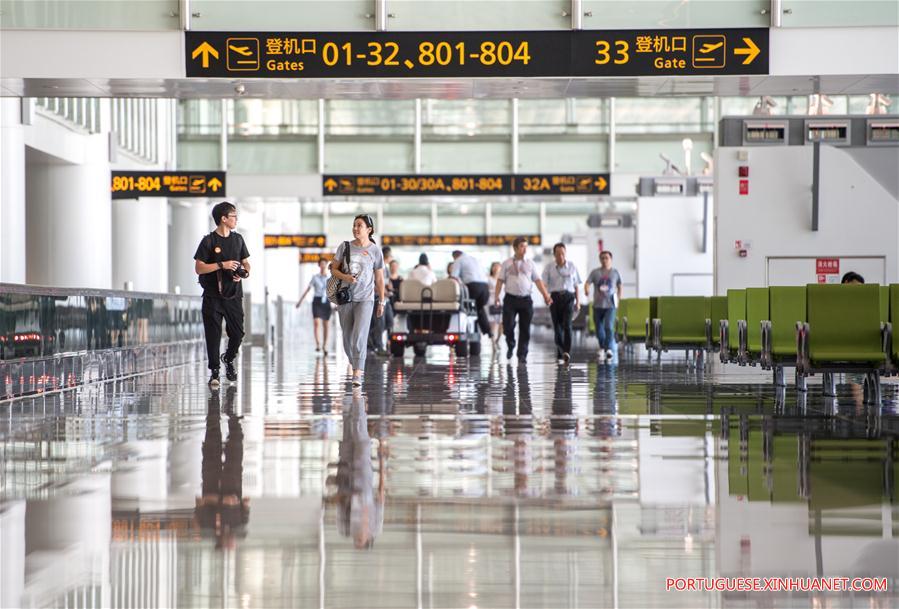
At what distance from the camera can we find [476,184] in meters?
26.5

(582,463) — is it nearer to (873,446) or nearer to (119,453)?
(873,446)

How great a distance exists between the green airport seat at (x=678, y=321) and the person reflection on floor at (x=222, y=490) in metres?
10.5

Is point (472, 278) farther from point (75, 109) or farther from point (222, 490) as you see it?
point (222, 490)

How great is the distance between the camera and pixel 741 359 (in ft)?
44.7

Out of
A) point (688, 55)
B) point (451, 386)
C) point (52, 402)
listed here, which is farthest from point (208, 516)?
point (688, 55)

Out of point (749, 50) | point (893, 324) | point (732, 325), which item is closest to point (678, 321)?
point (732, 325)

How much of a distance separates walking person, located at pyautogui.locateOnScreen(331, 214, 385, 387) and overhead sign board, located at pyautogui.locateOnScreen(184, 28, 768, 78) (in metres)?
2.34

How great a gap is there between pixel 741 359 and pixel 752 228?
4.68m

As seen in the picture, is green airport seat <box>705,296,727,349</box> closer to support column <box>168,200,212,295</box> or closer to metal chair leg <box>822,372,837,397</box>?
metal chair leg <box>822,372,837,397</box>

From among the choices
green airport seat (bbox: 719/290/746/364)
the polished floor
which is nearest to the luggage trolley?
green airport seat (bbox: 719/290/746/364)

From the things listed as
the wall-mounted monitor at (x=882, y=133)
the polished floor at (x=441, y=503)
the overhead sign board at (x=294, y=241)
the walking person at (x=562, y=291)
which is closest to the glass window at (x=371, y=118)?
the overhead sign board at (x=294, y=241)

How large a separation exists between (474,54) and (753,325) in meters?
4.44

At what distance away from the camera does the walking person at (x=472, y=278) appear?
2441 centimetres

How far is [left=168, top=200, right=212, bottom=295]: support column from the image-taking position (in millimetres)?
36875
